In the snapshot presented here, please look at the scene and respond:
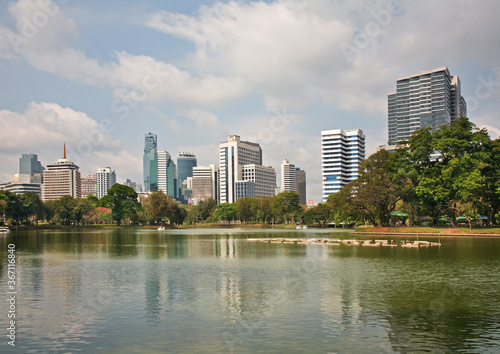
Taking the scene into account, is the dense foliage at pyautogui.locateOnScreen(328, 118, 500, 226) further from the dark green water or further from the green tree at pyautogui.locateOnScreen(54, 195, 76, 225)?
the green tree at pyautogui.locateOnScreen(54, 195, 76, 225)

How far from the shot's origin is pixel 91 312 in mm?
20625

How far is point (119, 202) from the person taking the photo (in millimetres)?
150250

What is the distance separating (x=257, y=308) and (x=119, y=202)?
137m

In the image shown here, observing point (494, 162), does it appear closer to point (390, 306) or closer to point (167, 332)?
point (390, 306)

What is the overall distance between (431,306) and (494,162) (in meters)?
64.7

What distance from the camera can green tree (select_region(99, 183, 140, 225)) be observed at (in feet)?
487

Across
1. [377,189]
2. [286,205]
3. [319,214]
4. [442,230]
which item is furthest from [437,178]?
[286,205]

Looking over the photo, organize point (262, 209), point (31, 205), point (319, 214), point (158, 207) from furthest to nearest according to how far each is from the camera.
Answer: point (262, 209) < point (158, 207) < point (319, 214) < point (31, 205)

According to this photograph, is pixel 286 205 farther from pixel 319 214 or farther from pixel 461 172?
pixel 461 172

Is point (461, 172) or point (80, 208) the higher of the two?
point (461, 172)

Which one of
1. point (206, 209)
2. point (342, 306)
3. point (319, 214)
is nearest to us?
point (342, 306)

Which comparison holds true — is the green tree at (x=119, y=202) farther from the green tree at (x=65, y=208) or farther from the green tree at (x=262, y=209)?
the green tree at (x=262, y=209)

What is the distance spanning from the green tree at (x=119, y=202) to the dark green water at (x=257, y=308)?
11556 cm

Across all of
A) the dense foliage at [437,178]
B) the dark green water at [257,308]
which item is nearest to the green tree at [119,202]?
the dense foliage at [437,178]
